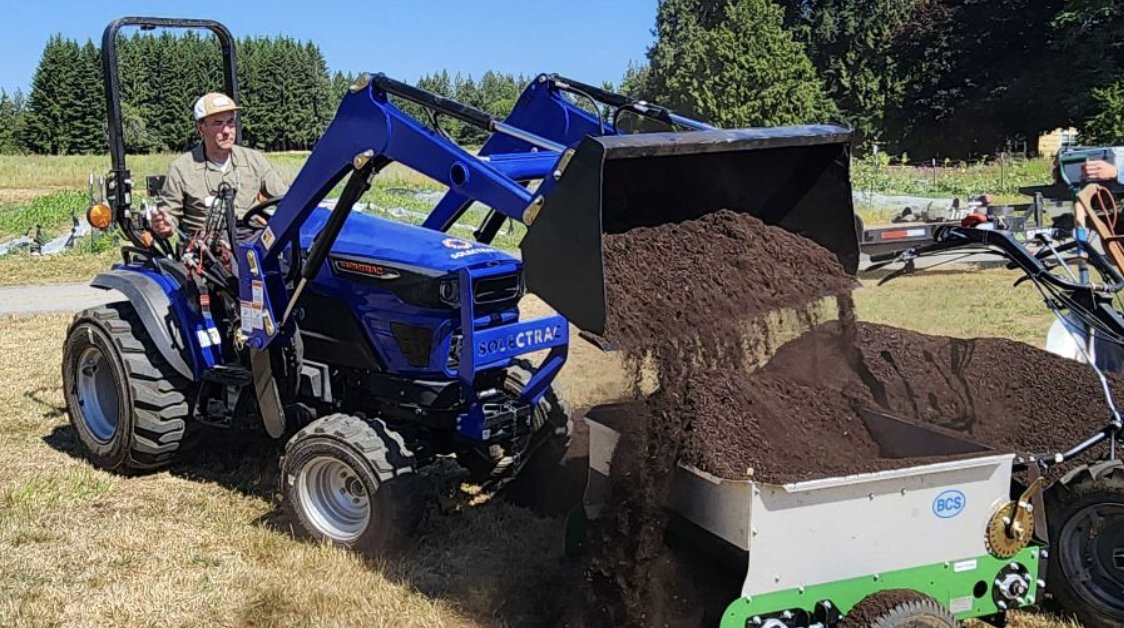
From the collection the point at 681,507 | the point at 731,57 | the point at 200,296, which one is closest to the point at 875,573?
the point at 681,507

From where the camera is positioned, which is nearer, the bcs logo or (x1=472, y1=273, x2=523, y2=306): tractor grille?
the bcs logo

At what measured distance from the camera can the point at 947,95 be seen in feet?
170

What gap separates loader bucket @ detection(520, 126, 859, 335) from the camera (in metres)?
3.62

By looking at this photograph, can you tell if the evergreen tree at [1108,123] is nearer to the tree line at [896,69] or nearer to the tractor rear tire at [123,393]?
the tree line at [896,69]

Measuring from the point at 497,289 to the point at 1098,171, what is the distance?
3052mm

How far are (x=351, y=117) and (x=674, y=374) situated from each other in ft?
5.73

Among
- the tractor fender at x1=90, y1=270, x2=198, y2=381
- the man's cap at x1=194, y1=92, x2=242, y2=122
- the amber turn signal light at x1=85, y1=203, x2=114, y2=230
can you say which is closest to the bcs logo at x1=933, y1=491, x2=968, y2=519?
the tractor fender at x1=90, y1=270, x2=198, y2=381

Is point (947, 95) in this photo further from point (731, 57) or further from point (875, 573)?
point (875, 573)

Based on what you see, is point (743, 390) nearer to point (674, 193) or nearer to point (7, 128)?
point (674, 193)

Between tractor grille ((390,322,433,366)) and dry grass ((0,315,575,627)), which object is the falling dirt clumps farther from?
tractor grille ((390,322,433,366))

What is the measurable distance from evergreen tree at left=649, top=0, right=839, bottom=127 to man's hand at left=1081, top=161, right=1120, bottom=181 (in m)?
37.8

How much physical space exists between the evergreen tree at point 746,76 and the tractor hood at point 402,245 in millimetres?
38669

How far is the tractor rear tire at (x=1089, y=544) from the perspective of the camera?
13.4 feet

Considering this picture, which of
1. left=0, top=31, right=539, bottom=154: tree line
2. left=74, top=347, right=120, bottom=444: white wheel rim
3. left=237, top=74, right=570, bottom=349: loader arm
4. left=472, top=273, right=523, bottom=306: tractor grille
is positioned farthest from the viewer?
left=0, top=31, right=539, bottom=154: tree line
